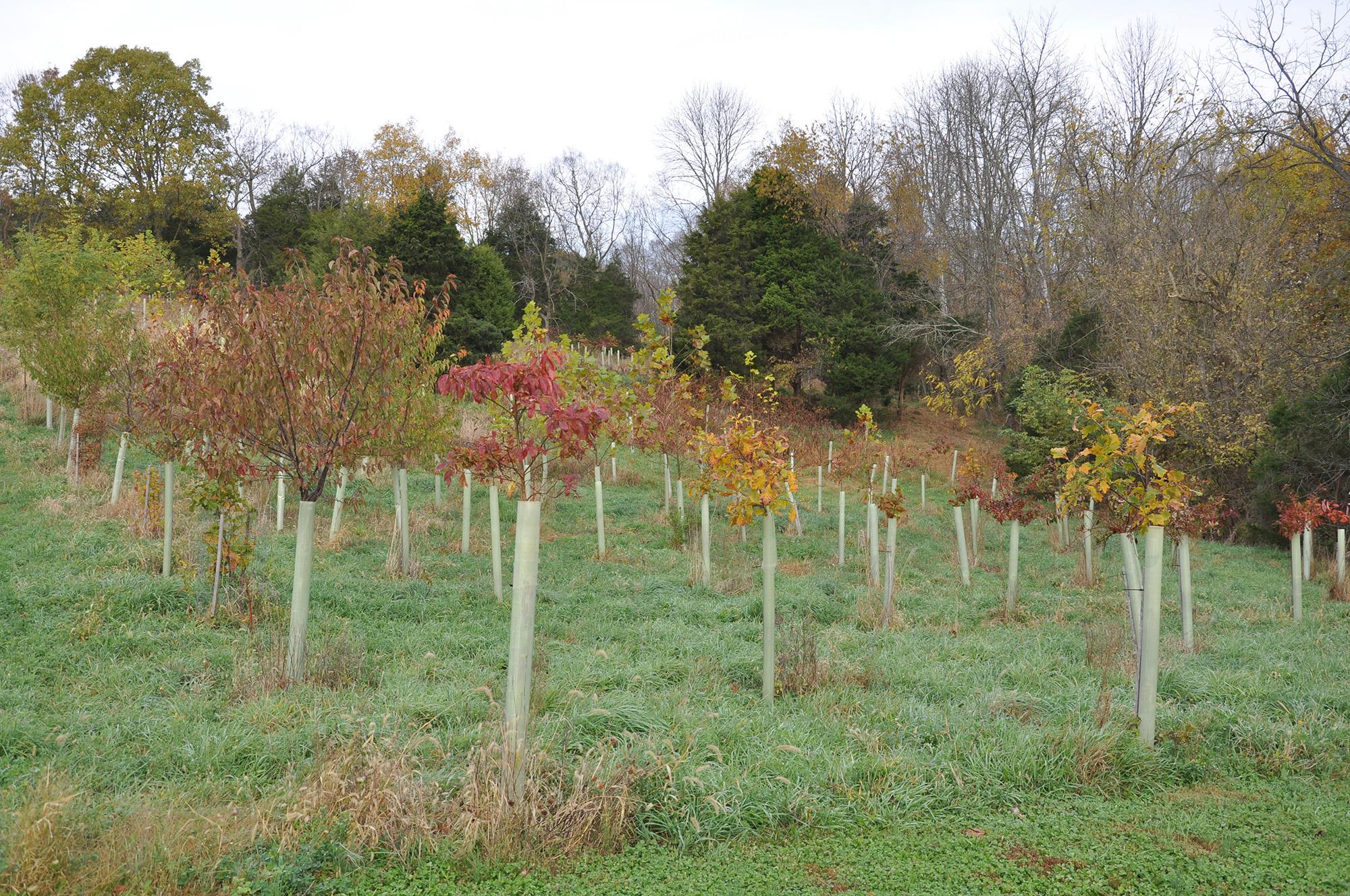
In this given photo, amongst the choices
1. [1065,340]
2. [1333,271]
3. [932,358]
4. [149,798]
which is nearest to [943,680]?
[149,798]

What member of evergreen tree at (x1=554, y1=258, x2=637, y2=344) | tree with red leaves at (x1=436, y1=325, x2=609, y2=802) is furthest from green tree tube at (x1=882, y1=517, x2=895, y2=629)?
evergreen tree at (x1=554, y1=258, x2=637, y2=344)

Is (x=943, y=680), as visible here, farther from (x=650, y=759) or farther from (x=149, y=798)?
(x=149, y=798)

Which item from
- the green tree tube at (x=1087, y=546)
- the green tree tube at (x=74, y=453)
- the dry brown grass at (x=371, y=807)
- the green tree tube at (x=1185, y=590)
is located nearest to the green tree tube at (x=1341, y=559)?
the green tree tube at (x=1087, y=546)

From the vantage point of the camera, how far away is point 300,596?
5672 mm

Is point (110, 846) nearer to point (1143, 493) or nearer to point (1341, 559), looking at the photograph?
point (1143, 493)

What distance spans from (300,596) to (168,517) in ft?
10.3

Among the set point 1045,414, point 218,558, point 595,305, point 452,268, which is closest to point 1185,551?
point 218,558

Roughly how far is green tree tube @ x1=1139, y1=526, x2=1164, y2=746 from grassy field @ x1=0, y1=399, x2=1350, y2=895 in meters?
0.14

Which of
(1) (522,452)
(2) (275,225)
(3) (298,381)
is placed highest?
(2) (275,225)

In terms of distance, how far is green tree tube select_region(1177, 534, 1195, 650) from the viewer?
6594 millimetres

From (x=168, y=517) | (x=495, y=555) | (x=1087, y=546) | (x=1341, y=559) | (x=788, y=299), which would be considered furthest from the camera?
(x=788, y=299)

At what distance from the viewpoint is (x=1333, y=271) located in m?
16.0

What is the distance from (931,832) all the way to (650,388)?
8.96 m

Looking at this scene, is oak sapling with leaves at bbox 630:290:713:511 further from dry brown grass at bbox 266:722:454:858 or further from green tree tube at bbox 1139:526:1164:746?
dry brown grass at bbox 266:722:454:858
